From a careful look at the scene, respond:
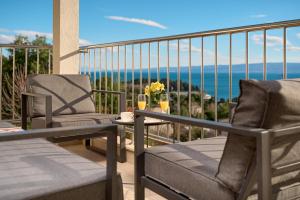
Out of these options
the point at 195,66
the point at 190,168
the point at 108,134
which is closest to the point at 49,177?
the point at 108,134

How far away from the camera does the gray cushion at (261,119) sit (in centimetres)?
107

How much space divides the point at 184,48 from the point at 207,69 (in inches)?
15.5

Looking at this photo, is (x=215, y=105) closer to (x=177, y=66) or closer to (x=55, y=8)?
(x=177, y=66)

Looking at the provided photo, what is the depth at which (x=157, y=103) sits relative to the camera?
8.91ft

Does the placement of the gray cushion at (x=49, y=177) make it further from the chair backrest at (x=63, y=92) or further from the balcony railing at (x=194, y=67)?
the chair backrest at (x=63, y=92)

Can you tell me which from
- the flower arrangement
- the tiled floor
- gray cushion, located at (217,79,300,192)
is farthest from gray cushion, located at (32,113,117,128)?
gray cushion, located at (217,79,300,192)

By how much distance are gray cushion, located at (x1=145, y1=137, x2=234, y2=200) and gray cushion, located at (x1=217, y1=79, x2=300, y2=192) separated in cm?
10

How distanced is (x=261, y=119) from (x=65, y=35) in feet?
11.4

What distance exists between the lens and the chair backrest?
10.8 ft

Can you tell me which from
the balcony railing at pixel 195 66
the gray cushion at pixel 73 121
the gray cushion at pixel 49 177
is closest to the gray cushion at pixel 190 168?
the gray cushion at pixel 49 177

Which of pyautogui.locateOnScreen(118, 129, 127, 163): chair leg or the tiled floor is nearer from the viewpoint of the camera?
the tiled floor

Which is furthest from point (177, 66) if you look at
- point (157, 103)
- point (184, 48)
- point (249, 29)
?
point (249, 29)

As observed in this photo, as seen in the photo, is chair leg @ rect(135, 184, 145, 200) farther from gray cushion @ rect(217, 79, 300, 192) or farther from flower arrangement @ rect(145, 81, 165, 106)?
flower arrangement @ rect(145, 81, 165, 106)

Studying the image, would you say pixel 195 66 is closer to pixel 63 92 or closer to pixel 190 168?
pixel 63 92
